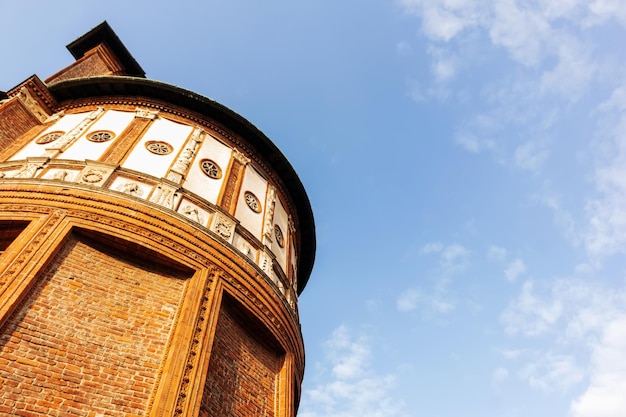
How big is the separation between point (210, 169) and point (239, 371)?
4726 mm

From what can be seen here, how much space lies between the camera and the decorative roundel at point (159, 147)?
10672 millimetres

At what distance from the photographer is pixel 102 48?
21.9m

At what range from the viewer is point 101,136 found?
10.9 metres

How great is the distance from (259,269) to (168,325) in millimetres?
2333

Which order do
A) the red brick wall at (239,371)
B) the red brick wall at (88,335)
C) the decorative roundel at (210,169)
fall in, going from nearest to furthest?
the red brick wall at (88,335) → the red brick wall at (239,371) → the decorative roundel at (210,169)

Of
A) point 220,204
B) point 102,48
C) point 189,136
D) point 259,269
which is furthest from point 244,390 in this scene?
point 102,48

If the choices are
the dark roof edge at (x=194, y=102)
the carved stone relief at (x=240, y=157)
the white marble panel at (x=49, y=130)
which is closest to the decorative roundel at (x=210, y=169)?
the carved stone relief at (x=240, y=157)

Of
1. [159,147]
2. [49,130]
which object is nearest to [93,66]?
[49,130]

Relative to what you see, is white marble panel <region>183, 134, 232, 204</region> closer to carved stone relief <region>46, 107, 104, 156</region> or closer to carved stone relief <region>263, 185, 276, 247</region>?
carved stone relief <region>263, 185, 276, 247</region>

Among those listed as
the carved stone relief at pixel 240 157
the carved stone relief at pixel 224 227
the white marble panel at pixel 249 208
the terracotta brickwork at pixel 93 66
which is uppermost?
the terracotta brickwork at pixel 93 66

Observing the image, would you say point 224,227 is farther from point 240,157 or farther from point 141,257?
point 240,157

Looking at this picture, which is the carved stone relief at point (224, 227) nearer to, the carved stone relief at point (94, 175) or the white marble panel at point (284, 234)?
the white marble panel at point (284, 234)

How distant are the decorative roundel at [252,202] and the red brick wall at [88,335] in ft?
10.7

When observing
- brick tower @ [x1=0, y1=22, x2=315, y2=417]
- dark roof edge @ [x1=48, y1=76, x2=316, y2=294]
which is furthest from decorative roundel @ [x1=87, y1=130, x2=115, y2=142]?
dark roof edge @ [x1=48, y1=76, x2=316, y2=294]
